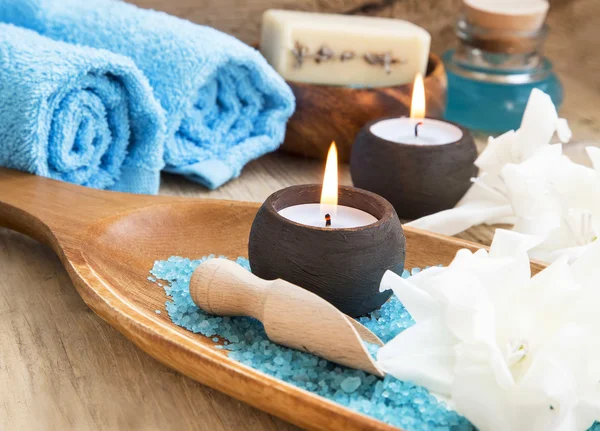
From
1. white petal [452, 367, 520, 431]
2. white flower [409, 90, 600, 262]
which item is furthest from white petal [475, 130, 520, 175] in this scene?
white petal [452, 367, 520, 431]

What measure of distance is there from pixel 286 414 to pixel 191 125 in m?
0.48

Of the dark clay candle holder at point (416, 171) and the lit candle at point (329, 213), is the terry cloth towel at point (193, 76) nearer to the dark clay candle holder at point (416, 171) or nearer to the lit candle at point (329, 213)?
the dark clay candle holder at point (416, 171)

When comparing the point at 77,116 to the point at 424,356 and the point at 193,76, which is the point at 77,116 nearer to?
the point at 193,76

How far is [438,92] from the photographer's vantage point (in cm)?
92

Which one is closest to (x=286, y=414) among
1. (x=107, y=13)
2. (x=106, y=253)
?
(x=106, y=253)

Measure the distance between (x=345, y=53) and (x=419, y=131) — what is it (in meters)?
0.17

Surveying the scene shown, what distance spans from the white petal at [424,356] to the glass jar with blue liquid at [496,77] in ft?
2.01

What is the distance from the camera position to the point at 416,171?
73 cm

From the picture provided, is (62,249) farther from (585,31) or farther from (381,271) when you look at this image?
(585,31)

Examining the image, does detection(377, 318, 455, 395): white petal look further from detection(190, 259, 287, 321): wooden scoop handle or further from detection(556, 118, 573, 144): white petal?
detection(556, 118, 573, 144): white petal

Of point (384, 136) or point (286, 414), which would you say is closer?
point (286, 414)

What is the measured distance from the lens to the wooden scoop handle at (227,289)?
1.65 feet

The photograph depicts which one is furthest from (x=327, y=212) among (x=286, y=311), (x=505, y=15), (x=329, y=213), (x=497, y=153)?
(x=505, y=15)

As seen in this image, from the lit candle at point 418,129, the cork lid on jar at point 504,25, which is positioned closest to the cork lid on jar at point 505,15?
the cork lid on jar at point 504,25
